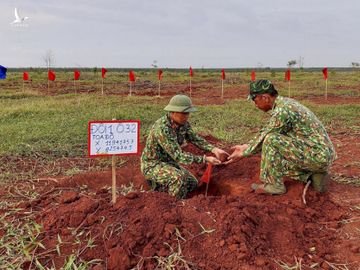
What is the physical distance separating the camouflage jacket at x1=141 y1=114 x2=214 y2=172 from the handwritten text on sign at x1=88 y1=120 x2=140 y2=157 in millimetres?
548

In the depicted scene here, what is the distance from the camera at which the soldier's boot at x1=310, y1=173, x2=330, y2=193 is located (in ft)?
13.0

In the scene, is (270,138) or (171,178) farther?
(171,178)

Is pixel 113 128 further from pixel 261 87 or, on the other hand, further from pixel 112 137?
pixel 261 87

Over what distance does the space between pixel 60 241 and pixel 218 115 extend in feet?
22.3

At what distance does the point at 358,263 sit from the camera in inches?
112

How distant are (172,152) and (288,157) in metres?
1.06

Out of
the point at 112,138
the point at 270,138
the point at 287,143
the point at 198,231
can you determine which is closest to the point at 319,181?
the point at 287,143

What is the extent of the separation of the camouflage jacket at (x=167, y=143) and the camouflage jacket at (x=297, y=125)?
721mm


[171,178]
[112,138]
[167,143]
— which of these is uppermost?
[112,138]

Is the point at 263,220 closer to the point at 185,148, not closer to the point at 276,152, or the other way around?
Answer: the point at 276,152

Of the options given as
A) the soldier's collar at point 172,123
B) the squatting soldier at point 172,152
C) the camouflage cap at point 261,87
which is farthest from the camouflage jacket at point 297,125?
the soldier's collar at point 172,123

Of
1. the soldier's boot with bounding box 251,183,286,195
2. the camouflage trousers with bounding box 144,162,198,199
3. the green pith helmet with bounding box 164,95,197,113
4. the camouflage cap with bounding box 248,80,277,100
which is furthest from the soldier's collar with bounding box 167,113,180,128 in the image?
the soldier's boot with bounding box 251,183,286,195

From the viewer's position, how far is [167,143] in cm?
393

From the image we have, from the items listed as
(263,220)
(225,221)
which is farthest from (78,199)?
(263,220)
